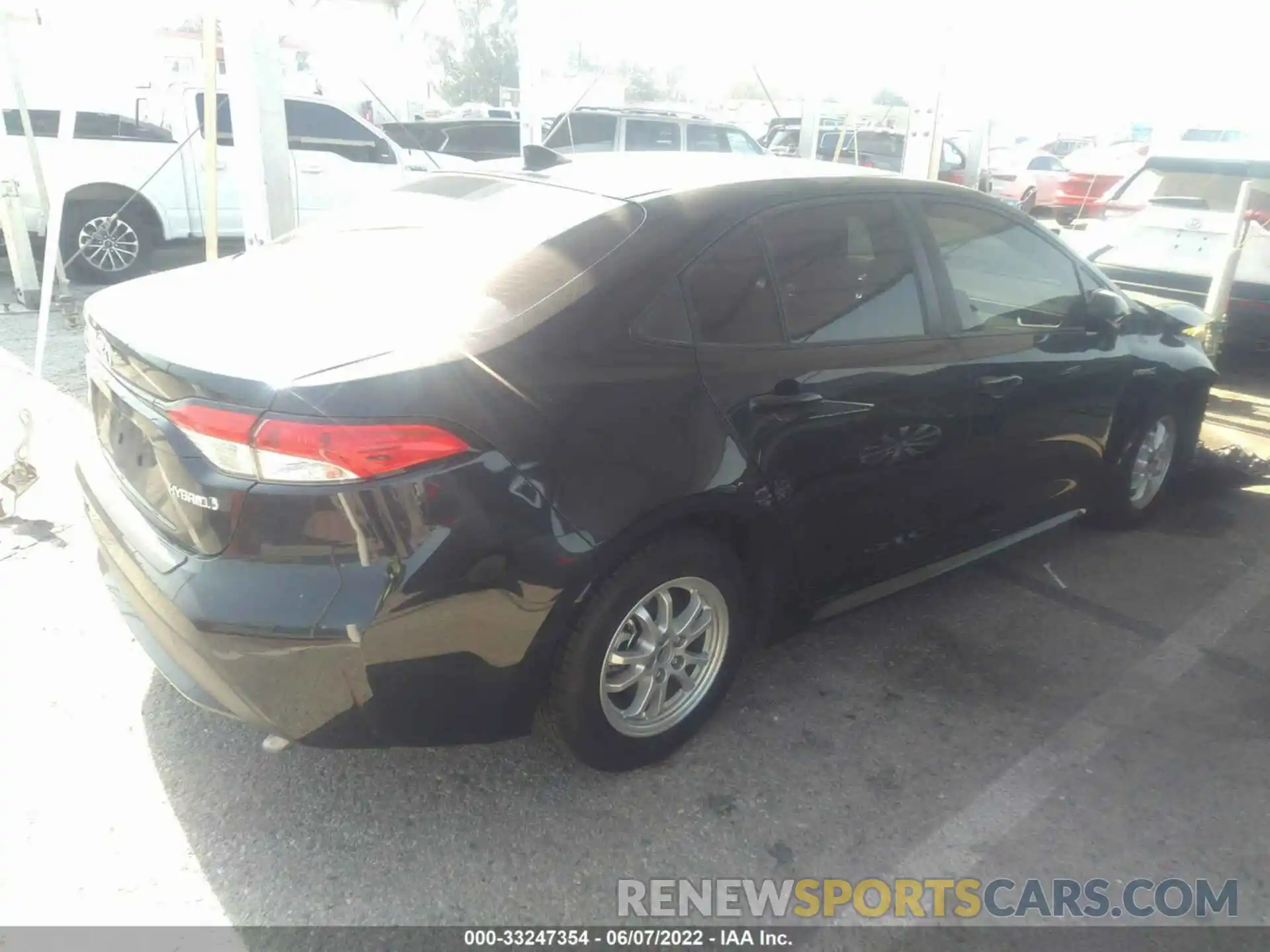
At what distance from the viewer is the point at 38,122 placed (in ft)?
30.2

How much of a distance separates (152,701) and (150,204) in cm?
828

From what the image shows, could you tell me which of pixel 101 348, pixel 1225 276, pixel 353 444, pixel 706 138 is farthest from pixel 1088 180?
pixel 353 444

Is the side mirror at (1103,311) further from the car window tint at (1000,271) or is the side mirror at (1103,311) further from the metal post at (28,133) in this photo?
the metal post at (28,133)

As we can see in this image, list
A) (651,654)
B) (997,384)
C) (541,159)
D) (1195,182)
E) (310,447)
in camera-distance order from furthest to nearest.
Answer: (1195,182) < (997,384) < (541,159) < (651,654) < (310,447)

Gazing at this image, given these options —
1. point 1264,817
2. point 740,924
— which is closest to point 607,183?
point 740,924

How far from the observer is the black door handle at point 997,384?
10.8 ft

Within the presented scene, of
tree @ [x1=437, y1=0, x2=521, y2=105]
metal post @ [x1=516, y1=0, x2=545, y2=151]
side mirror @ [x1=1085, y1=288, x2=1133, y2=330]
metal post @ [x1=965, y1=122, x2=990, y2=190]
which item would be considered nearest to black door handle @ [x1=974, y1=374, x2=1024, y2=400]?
side mirror @ [x1=1085, y1=288, x2=1133, y2=330]

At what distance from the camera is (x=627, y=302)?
7.99 ft

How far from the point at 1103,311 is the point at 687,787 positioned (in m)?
2.61

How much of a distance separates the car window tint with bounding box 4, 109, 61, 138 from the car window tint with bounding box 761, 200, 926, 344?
920cm

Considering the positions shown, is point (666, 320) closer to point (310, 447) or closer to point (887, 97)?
point (310, 447)

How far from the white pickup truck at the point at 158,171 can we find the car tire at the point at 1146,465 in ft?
20.7

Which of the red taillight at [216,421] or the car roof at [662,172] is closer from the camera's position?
the red taillight at [216,421]

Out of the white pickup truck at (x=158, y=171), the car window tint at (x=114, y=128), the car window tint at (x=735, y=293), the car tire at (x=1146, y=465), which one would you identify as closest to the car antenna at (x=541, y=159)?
the car window tint at (x=735, y=293)
